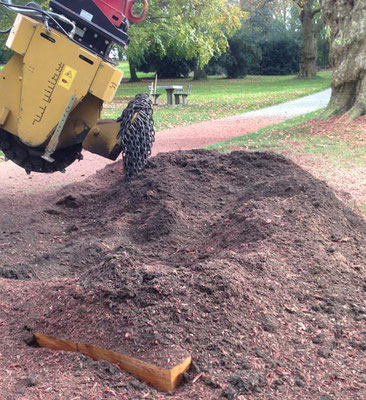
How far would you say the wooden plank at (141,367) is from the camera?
9.50ft

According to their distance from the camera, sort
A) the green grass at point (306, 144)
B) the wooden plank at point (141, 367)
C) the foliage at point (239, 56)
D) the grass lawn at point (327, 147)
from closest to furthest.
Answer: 1. the wooden plank at point (141, 367)
2. the grass lawn at point (327, 147)
3. the green grass at point (306, 144)
4. the foliage at point (239, 56)

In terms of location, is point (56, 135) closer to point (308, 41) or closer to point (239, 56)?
point (308, 41)

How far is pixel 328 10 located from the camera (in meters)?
12.7

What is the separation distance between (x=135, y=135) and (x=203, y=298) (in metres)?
2.08

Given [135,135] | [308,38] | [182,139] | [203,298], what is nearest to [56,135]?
[135,135]

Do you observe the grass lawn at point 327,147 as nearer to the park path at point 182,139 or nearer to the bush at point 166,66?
the park path at point 182,139

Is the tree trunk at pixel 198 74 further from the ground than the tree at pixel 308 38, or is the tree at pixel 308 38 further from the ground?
the tree at pixel 308 38

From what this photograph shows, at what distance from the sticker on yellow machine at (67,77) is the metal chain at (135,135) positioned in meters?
0.55

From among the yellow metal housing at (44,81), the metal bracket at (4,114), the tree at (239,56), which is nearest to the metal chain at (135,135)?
the yellow metal housing at (44,81)

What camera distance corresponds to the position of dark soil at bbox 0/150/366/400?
9.62ft

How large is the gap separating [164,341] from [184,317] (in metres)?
0.22

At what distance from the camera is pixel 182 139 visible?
41.6 feet

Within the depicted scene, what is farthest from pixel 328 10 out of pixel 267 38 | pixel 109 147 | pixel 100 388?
pixel 267 38

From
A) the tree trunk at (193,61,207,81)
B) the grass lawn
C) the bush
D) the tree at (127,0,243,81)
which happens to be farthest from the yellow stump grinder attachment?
the bush
